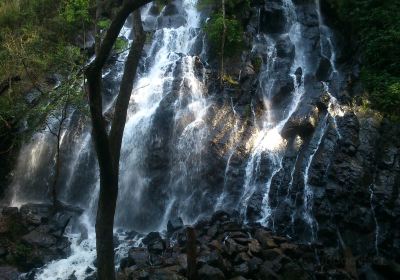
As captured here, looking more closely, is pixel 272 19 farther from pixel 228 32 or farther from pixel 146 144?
pixel 146 144

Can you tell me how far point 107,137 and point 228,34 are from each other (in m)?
13.5

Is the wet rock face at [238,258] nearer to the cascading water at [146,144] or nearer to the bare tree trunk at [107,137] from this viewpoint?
the cascading water at [146,144]

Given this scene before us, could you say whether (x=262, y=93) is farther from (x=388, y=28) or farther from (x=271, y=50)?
(x=388, y=28)

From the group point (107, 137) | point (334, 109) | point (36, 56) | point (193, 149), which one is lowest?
point (107, 137)

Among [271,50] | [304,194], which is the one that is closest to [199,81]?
[271,50]

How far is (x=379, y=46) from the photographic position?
661 inches

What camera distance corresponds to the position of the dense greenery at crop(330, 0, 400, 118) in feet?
50.5

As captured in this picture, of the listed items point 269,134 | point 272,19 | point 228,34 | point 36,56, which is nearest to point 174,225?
point 269,134

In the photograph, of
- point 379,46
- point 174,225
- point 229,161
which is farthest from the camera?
point 379,46

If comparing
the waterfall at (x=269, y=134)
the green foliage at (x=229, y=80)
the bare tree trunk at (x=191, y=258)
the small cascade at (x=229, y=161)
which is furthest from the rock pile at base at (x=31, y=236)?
the green foliage at (x=229, y=80)

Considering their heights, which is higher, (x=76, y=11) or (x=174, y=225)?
(x=76, y=11)

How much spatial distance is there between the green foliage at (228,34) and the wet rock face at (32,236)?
968cm

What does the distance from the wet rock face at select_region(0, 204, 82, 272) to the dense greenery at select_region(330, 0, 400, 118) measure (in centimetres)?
1175

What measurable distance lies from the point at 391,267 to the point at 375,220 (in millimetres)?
2086
